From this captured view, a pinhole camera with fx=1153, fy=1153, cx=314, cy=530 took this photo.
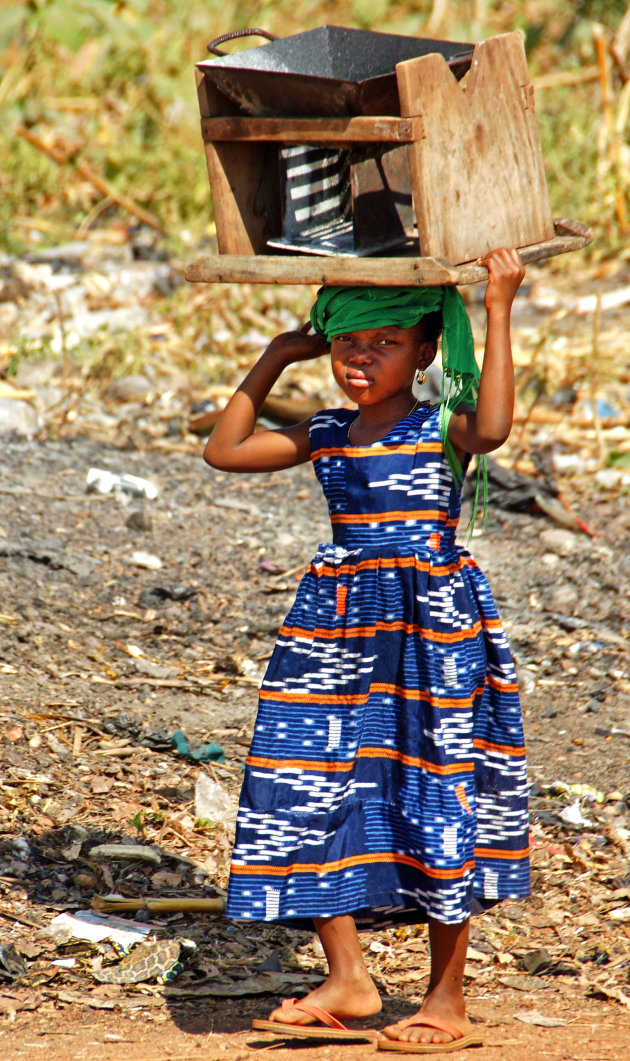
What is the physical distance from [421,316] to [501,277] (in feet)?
0.62

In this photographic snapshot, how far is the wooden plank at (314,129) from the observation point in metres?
2.15

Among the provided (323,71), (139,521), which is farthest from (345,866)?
(139,521)

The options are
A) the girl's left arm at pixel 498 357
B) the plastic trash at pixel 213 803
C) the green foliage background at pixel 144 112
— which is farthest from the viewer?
the green foliage background at pixel 144 112

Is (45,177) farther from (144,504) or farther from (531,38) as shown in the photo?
(144,504)

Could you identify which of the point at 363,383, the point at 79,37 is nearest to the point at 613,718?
the point at 363,383

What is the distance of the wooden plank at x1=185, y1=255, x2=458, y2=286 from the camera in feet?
6.93

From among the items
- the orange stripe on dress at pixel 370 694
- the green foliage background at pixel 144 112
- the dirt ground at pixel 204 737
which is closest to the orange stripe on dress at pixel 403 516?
the orange stripe on dress at pixel 370 694

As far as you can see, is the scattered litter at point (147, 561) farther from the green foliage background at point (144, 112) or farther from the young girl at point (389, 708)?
the green foliage background at point (144, 112)

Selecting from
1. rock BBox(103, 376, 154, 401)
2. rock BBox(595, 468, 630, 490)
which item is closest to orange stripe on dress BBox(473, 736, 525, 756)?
rock BBox(595, 468, 630, 490)

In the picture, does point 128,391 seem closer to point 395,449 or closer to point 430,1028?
point 395,449

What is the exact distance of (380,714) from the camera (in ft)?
7.63

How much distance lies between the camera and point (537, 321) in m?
7.23

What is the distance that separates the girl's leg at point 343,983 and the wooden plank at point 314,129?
1.55 meters

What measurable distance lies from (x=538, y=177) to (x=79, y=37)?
4831 millimetres
